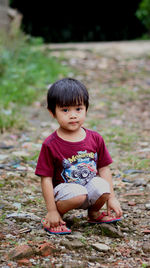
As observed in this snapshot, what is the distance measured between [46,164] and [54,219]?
0.29m

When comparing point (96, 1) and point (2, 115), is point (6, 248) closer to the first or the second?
point (2, 115)

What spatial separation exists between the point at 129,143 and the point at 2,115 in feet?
4.46

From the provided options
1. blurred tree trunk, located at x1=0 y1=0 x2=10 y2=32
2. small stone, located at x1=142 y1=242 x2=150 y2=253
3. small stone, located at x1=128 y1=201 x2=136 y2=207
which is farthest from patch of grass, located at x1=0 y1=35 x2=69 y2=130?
small stone, located at x1=142 y1=242 x2=150 y2=253

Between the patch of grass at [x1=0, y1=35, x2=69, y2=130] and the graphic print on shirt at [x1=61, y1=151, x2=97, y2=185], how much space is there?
83.2 inches

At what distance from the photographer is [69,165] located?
2.11 metres

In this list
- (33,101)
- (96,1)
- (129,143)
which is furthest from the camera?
(96,1)

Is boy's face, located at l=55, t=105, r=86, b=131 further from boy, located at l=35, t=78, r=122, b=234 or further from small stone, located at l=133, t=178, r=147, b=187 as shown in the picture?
small stone, located at l=133, t=178, r=147, b=187

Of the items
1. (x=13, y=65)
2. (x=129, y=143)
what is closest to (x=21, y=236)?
(x=129, y=143)

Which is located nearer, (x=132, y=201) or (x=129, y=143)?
(x=132, y=201)

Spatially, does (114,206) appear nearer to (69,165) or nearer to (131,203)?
(69,165)

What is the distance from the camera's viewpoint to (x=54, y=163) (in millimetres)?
2127

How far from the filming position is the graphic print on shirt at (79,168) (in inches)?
83.2

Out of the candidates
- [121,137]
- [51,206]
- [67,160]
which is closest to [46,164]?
[67,160]

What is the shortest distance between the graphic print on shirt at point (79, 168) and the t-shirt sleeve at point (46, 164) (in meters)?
0.07
